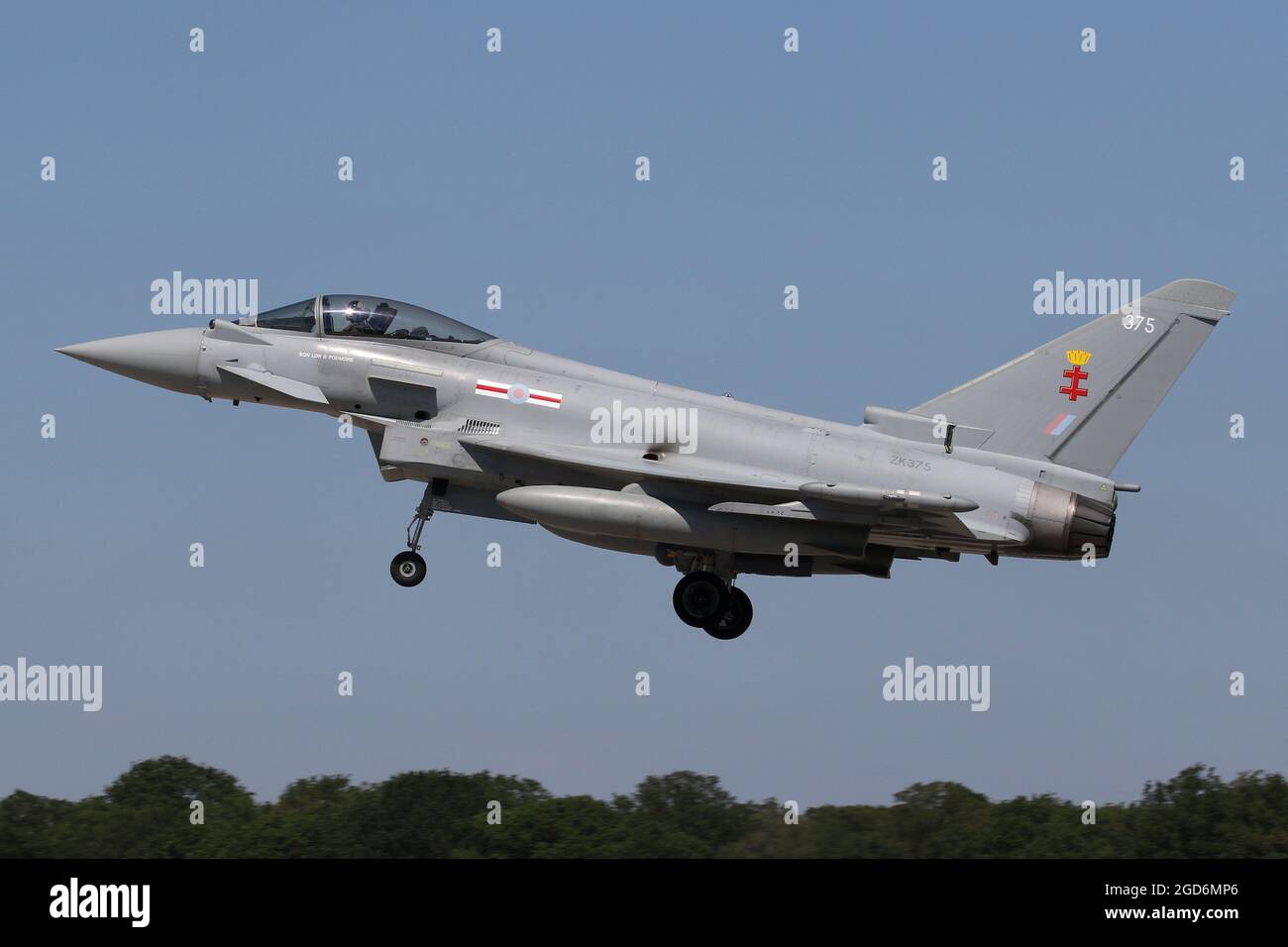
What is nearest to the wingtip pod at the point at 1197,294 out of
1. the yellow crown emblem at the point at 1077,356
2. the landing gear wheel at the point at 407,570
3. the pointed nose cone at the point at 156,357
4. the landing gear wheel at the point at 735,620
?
the yellow crown emblem at the point at 1077,356

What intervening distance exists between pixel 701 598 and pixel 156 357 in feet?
23.7

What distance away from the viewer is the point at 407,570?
2281 centimetres

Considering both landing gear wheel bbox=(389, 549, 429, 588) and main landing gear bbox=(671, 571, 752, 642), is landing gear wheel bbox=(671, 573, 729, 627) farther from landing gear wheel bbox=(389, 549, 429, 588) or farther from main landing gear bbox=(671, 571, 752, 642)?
landing gear wheel bbox=(389, 549, 429, 588)

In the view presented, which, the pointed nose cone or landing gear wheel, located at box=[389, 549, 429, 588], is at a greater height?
the pointed nose cone

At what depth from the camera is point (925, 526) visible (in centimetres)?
2177

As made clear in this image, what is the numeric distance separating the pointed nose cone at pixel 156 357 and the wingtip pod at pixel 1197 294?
1164 centimetres

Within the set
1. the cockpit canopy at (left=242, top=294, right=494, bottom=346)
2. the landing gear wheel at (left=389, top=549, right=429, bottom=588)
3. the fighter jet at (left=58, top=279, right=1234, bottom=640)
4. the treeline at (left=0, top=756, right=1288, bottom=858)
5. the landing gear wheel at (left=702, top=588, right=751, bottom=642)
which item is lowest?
the treeline at (left=0, top=756, right=1288, bottom=858)

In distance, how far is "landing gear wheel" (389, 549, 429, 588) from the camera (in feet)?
74.8

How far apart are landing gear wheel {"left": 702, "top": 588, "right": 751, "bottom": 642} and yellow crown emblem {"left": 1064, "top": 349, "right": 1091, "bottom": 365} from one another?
16.0 ft

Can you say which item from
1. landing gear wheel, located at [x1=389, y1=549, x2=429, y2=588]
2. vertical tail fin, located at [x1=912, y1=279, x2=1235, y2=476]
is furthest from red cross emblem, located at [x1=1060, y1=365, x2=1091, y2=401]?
landing gear wheel, located at [x1=389, y1=549, x2=429, y2=588]

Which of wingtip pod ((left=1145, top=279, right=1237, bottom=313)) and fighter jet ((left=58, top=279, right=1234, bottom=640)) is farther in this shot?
wingtip pod ((left=1145, top=279, right=1237, bottom=313))
